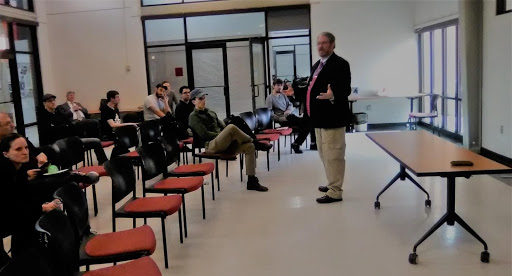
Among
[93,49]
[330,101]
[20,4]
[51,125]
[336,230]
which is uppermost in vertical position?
[20,4]

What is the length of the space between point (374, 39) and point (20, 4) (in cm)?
720

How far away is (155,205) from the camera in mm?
3520

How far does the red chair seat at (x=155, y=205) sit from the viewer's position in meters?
3.42

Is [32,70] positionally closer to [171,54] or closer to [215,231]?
[171,54]

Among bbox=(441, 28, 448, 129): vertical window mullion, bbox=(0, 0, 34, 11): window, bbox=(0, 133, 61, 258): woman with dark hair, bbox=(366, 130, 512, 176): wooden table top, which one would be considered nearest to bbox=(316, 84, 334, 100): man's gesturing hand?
bbox=(366, 130, 512, 176): wooden table top

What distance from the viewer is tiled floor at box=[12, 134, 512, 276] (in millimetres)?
3371

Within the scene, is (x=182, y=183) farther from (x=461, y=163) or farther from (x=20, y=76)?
(x=20, y=76)

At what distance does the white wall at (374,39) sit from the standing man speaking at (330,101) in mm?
5451

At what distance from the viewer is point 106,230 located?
4.36m

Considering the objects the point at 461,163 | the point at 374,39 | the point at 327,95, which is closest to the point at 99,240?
the point at 461,163

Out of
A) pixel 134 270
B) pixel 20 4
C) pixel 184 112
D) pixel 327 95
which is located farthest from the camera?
pixel 20 4

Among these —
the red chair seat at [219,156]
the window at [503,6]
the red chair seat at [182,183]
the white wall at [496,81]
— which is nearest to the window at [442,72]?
the white wall at [496,81]

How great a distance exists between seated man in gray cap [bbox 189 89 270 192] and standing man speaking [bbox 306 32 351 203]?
101cm

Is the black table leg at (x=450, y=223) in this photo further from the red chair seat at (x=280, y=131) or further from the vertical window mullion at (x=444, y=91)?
the vertical window mullion at (x=444, y=91)
